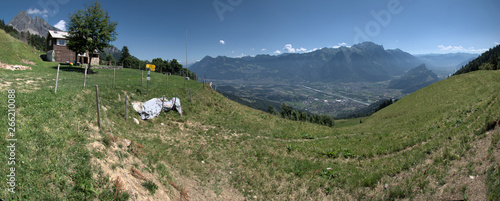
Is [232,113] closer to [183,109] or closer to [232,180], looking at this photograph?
[183,109]

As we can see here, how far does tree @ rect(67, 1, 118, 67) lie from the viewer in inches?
1299

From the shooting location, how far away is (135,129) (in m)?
15.7

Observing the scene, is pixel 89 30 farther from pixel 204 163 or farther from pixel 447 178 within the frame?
pixel 447 178

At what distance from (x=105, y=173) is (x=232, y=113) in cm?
2198

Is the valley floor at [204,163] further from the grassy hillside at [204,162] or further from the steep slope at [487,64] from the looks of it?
the steep slope at [487,64]

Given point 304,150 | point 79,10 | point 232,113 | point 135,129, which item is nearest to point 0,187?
point 135,129

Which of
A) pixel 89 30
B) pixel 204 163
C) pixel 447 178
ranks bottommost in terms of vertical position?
pixel 204 163

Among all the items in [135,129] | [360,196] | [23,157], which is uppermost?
[23,157]

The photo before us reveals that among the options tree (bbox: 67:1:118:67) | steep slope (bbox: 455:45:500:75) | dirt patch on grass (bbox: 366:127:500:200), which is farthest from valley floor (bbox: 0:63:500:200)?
steep slope (bbox: 455:45:500:75)

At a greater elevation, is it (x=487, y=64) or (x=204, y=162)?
(x=487, y=64)

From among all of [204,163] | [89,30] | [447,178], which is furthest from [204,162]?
[89,30]

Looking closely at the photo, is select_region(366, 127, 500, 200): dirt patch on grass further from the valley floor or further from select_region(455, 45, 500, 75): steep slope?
select_region(455, 45, 500, 75): steep slope

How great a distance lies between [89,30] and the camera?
33344 millimetres

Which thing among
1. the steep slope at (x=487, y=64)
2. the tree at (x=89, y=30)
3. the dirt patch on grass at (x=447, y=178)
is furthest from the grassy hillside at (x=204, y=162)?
the steep slope at (x=487, y=64)
